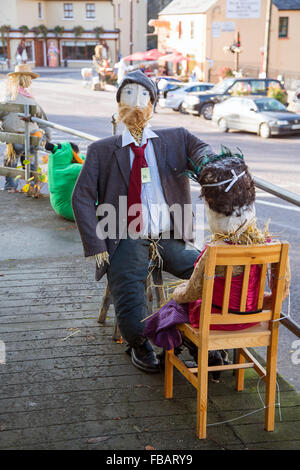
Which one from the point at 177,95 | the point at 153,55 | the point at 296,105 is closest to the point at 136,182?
the point at 177,95

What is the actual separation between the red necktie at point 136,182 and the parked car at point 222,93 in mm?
20084

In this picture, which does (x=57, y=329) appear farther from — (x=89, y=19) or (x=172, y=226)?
(x=89, y=19)

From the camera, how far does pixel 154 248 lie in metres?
3.78

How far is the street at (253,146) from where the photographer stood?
5.95 m

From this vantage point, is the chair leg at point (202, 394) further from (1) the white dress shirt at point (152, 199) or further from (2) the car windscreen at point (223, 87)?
(2) the car windscreen at point (223, 87)

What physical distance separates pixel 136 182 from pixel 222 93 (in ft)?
68.3

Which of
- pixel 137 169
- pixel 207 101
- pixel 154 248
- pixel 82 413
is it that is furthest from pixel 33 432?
pixel 207 101

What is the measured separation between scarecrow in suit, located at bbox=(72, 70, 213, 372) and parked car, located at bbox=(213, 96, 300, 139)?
15022 millimetres

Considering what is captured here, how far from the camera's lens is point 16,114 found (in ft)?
27.4

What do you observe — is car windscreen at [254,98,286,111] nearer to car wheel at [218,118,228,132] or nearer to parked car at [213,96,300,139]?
parked car at [213,96,300,139]

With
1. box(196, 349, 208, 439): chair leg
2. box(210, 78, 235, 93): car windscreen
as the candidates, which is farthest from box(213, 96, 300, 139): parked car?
box(196, 349, 208, 439): chair leg

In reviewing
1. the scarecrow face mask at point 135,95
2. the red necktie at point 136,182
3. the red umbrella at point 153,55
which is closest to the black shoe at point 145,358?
the red necktie at point 136,182

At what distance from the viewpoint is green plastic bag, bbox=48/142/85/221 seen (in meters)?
6.95

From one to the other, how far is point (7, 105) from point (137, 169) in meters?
4.82
